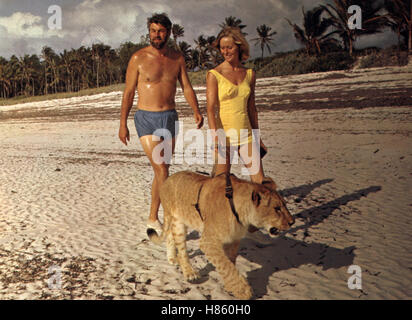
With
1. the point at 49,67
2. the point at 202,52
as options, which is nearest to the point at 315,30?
the point at 202,52

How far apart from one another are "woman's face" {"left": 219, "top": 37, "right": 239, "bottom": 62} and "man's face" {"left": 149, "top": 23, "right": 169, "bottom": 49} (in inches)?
33.4

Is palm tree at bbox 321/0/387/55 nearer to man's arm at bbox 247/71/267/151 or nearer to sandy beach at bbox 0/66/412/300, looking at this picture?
sandy beach at bbox 0/66/412/300

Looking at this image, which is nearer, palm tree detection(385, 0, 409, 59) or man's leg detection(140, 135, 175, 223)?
man's leg detection(140, 135, 175, 223)

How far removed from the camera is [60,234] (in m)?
5.63

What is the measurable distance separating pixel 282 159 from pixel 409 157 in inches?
141

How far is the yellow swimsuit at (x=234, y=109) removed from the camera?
400 cm

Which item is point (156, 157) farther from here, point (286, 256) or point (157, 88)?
point (286, 256)

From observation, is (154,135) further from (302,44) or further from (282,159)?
(302,44)

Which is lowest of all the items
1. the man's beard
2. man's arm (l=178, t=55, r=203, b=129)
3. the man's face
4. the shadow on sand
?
the shadow on sand

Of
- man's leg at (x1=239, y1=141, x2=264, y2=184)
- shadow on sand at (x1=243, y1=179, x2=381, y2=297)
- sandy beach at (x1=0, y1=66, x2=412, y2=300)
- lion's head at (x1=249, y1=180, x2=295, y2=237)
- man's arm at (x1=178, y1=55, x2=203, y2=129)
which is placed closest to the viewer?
lion's head at (x1=249, y1=180, x2=295, y2=237)

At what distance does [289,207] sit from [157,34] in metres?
4.06

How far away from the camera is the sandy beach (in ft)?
12.6

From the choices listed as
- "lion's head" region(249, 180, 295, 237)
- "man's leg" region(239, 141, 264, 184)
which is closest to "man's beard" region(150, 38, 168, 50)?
"man's leg" region(239, 141, 264, 184)

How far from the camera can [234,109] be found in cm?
406
